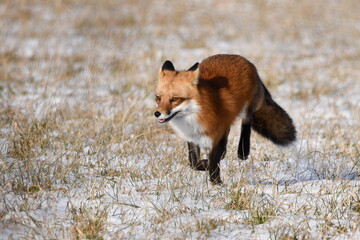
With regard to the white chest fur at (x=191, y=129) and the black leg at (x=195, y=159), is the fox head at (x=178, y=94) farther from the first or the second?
the black leg at (x=195, y=159)

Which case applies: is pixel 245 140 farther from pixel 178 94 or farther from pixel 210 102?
pixel 178 94

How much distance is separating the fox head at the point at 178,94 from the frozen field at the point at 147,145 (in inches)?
26.0

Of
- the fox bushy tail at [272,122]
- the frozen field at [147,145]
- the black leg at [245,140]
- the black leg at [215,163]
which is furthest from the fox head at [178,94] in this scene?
the fox bushy tail at [272,122]

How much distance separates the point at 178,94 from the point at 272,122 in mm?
2068

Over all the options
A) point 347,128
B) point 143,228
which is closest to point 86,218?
point 143,228

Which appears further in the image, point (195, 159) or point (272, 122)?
point (272, 122)

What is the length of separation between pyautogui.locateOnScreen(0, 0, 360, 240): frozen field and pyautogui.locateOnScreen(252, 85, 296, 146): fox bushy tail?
228mm

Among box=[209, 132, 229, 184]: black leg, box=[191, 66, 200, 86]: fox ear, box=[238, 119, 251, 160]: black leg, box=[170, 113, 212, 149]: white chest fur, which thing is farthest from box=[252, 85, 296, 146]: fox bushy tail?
box=[191, 66, 200, 86]: fox ear

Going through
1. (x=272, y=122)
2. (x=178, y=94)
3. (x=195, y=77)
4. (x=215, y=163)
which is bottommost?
(x=272, y=122)

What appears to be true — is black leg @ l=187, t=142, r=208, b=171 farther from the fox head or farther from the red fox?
the fox head

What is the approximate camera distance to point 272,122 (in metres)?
6.36

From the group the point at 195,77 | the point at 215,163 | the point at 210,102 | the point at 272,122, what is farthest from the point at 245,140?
the point at 195,77

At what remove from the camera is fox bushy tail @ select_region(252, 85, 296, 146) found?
20.6ft

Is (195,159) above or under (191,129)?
under
